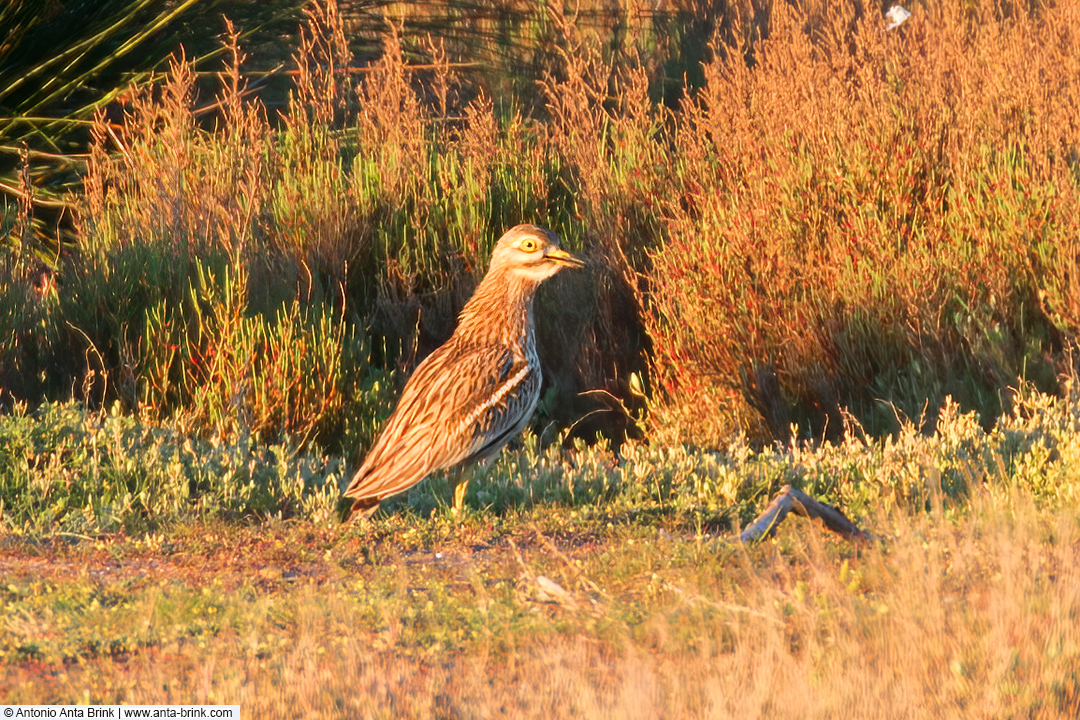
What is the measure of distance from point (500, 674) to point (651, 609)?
2.37ft

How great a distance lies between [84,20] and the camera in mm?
10055

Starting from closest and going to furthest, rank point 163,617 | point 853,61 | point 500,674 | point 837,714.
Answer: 1. point 837,714
2. point 500,674
3. point 163,617
4. point 853,61

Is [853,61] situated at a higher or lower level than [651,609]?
higher

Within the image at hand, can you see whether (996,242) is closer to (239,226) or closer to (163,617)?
(239,226)

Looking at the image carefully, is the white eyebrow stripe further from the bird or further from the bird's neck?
the bird's neck

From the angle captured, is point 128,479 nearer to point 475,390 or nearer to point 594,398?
point 475,390

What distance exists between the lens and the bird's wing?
5.39m

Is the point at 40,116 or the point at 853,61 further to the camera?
the point at 40,116

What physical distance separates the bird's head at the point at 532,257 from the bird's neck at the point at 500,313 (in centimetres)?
4

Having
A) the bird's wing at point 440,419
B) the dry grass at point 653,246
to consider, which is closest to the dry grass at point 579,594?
the bird's wing at point 440,419

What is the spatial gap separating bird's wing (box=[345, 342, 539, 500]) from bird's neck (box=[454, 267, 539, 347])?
0.10 metres

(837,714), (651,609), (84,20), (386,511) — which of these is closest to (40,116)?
(84,20)

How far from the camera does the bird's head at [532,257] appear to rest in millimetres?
6160

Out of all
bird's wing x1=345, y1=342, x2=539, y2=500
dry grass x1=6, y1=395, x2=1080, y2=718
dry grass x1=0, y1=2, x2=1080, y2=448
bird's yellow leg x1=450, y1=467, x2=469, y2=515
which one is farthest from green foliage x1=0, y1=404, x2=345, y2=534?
dry grass x1=0, y1=2, x2=1080, y2=448
